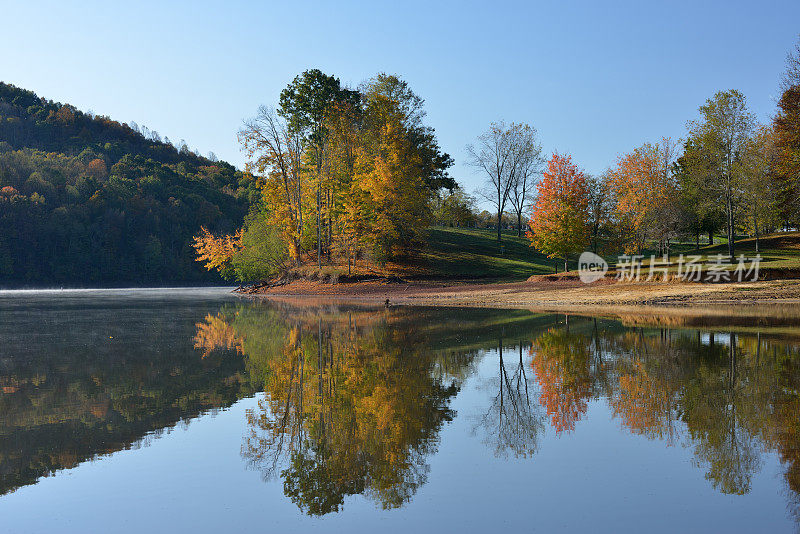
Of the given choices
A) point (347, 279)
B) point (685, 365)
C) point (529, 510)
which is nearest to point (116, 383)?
point (529, 510)

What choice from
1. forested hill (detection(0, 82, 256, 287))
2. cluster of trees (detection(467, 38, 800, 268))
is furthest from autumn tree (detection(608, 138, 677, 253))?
forested hill (detection(0, 82, 256, 287))

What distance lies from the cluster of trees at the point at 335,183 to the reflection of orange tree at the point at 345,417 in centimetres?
3289

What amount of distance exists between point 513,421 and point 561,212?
126ft

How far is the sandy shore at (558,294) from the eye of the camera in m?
30.7

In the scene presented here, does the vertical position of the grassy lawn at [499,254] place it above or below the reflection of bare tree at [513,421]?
above

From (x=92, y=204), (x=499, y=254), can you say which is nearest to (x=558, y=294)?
(x=499, y=254)

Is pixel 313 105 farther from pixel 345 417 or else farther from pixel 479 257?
pixel 345 417

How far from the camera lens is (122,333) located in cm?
2244

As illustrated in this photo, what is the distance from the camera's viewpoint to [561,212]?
45781mm

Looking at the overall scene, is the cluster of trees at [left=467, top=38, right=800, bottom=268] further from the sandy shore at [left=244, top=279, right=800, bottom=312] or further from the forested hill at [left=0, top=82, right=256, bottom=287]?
the forested hill at [left=0, top=82, right=256, bottom=287]

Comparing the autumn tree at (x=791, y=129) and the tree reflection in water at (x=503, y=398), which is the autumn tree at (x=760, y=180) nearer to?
the autumn tree at (x=791, y=129)

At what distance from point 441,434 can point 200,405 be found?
183 inches

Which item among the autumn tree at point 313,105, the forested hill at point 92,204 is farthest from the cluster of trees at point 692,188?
the forested hill at point 92,204

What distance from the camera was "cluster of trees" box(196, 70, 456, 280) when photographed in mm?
51281
